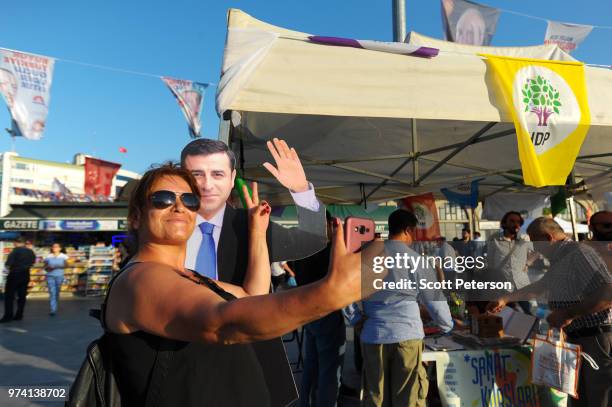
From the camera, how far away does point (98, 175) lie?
14.4m

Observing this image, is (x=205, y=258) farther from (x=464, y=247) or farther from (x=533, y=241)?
(x=533, y=241)

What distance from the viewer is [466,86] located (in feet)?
7.04

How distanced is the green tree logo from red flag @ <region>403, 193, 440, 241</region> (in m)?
3.48

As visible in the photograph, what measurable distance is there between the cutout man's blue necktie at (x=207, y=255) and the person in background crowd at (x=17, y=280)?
9.94 metres

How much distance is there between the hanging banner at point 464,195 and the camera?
596cm

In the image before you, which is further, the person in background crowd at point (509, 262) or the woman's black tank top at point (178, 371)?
the person in background crowd at point (509, 262)

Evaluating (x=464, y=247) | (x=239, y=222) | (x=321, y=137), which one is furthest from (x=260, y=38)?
(x=321, y=137)

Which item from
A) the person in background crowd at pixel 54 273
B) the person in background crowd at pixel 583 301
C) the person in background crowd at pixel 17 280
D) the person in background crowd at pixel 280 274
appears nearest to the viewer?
the person in background crowd at pixel 583 301

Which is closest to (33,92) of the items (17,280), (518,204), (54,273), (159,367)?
(17,280)

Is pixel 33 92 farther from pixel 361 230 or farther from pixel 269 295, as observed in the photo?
pixel 269 295

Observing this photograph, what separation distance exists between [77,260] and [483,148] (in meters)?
14.7

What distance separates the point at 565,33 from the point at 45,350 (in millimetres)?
10001

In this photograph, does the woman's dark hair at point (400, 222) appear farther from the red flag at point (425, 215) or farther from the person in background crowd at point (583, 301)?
the red flag at point (425, 215)

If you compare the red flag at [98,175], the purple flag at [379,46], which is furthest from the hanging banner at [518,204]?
the red flag at [98,175]
